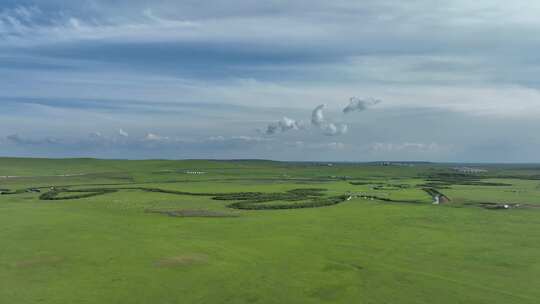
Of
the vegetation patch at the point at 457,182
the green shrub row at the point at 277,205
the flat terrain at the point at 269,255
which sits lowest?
the flat terrain at the point at 269,255

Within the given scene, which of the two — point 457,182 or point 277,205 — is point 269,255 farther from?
point 457,182

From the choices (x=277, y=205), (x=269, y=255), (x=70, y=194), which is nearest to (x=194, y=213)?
(x=277, y=205)

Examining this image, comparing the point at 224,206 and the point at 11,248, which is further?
the point at 224,206

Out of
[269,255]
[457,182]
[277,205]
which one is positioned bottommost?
[269,255]

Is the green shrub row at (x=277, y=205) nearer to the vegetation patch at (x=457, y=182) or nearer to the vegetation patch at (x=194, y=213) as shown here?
the vegetation patch at (x=194, y=213)

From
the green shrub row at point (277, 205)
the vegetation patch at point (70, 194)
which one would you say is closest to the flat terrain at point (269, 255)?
the green shrub row at point (277, 205)

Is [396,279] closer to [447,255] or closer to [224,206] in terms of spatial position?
[447,255]

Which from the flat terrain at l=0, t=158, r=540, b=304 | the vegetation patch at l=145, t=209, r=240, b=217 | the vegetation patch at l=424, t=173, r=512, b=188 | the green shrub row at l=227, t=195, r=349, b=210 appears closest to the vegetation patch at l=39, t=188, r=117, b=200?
the flat terrain at l=0, t=158, r=540, b=304

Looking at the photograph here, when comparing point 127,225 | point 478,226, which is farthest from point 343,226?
point 127,225

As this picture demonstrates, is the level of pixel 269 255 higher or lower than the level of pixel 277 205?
lower

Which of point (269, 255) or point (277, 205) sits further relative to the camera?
point (277, 205)

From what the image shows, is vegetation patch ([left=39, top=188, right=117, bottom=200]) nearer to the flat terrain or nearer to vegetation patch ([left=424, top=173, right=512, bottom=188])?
the flat terrain
